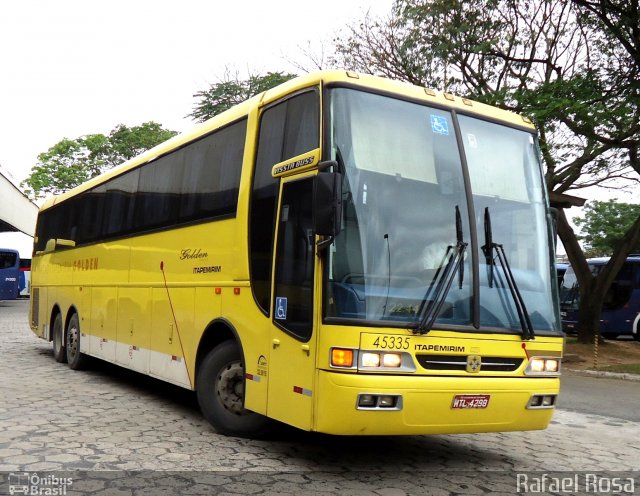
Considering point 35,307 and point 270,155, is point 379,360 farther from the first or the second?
point 35,307

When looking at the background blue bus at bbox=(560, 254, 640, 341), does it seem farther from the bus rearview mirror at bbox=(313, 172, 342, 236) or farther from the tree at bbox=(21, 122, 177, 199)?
the tree at bbox=(21, 122, 177, 199)

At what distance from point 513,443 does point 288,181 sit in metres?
3.67

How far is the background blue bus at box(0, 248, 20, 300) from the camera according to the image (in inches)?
1377

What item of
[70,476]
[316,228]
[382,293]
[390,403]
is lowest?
[70,476]

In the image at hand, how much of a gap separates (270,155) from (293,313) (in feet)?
5.27

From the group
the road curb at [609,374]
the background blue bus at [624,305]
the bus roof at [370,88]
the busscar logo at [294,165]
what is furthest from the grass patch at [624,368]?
the busscar logo at [294,165]

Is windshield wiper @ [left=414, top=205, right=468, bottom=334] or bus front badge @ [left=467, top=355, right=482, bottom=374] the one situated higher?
windshield wiper @ [left=414, top=205, right=468, bottom=334]

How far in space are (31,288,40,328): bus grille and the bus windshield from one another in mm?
11231

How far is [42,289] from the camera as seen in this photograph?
14.8m

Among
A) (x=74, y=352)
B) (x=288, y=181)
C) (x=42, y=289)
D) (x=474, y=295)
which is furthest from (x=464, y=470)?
(x=42, y=289)

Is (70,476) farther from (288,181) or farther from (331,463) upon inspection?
(288,181)

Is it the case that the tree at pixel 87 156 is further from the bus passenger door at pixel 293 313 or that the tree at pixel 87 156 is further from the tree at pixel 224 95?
the bus passenger door at pixel 293 313

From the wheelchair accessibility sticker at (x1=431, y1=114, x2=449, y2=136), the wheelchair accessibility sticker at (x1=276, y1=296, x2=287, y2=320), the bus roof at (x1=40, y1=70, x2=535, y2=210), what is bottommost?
the wheelchair accessibility sticker at (x1=276, y1=296, x2=287, y2=320)

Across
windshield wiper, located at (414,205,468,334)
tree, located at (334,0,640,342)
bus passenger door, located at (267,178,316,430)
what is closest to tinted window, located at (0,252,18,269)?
tree, located at (334,0,640,342)
